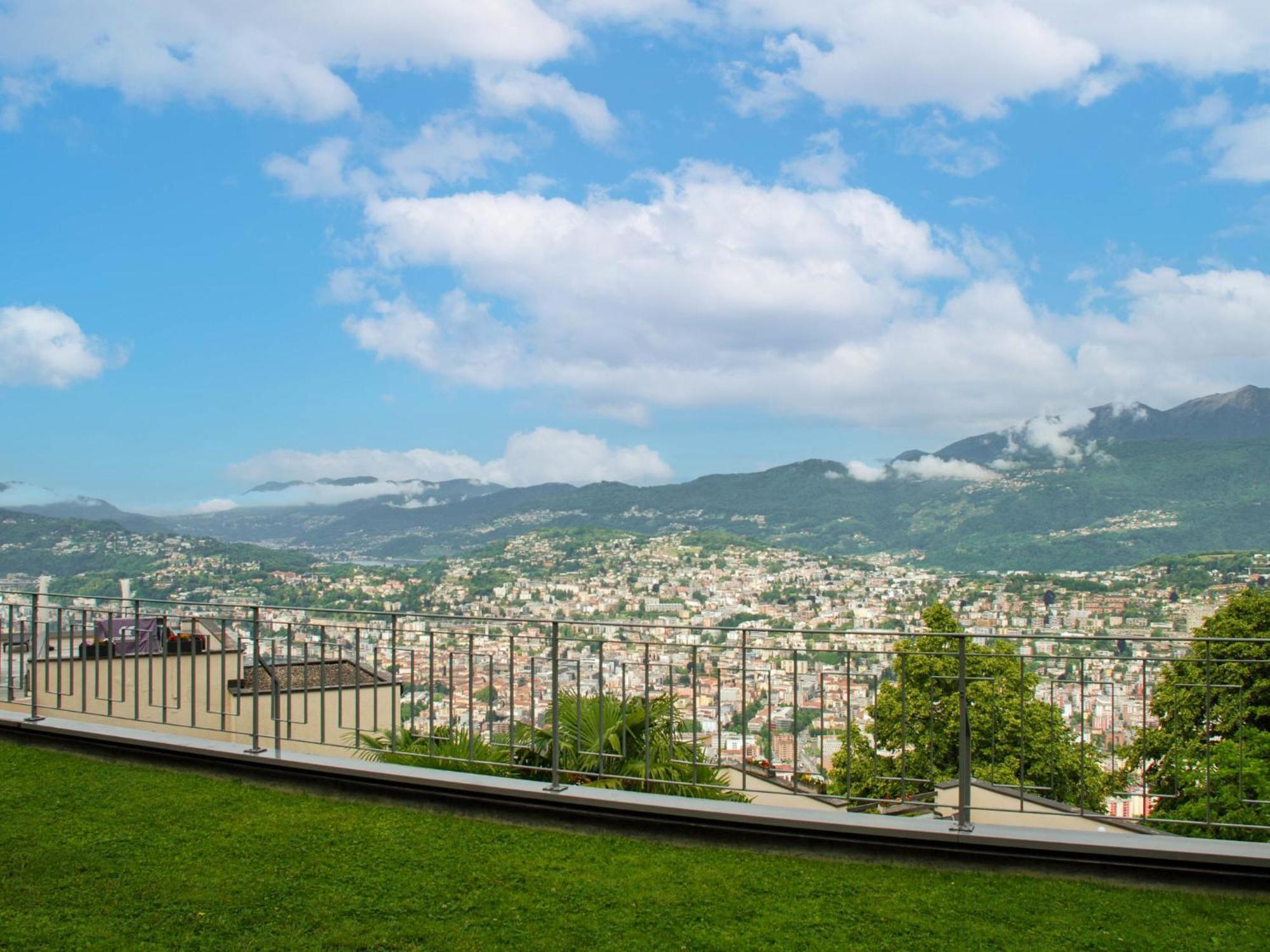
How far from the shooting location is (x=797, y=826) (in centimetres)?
463

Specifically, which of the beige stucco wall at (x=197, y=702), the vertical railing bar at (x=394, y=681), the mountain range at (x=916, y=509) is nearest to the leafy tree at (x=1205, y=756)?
the vertical railing bar at (x=394, y=681)

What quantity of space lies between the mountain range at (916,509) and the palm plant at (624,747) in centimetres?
7972

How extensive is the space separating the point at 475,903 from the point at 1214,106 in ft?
172

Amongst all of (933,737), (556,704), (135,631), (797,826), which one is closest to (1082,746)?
(933,737)

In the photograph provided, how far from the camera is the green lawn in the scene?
3787 mm

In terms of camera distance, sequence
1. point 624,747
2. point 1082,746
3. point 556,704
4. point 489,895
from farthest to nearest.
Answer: point 624,747
point 556,704
point 1082,746
point 489,895

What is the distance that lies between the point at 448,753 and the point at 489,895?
6.31 feet

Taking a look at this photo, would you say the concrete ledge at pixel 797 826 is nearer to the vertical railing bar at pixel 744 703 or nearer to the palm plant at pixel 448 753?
the palm plant at pixel 448 753

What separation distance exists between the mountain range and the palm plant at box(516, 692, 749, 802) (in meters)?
79.7

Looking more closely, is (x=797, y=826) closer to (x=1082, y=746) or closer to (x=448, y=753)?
(x=1082, y=746)

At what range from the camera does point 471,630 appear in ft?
19.0

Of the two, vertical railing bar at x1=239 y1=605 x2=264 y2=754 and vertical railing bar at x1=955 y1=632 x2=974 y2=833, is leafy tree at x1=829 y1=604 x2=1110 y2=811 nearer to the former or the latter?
vertical railing bar at x1=955 y1=632 x2=974 y2=833

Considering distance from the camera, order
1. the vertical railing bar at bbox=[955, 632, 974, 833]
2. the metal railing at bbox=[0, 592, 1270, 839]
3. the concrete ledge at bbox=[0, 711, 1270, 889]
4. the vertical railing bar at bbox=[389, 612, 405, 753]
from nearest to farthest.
Answer: the concrete ledge at bbox=[0, 711, 1270, 889], the vertical railing bar at bbox=[955, 632, 974, 833], the metal railing at bbox=[0, 592, 1270, 839], the vertical railing bar at bbox=[389, 612, 405, 753]

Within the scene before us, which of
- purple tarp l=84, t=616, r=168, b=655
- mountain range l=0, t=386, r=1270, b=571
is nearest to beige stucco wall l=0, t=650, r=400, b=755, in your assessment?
→ purple tarp l=84, t=616, r=168, b=655
